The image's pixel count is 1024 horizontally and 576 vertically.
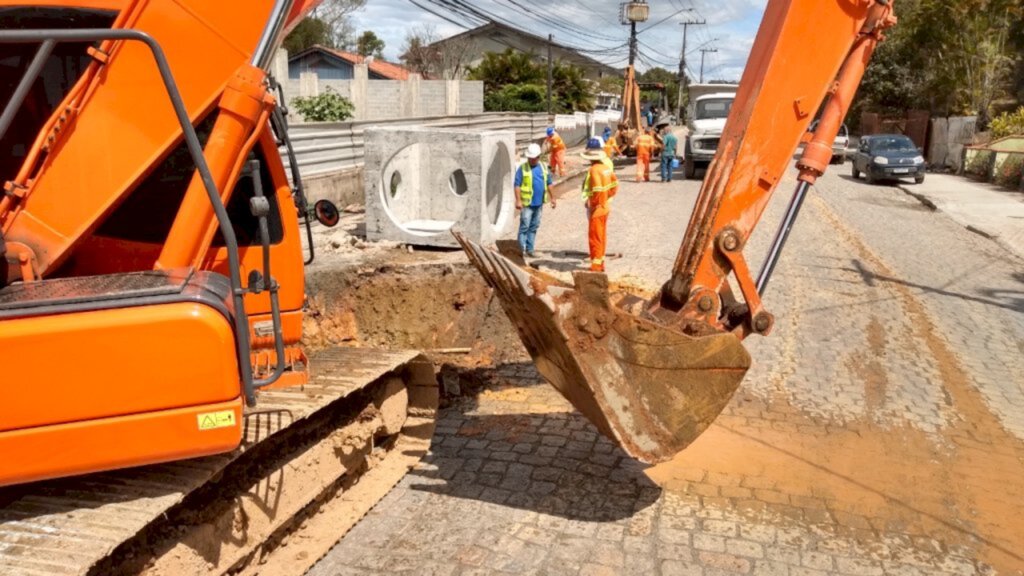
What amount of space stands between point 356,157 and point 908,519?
13.0 m

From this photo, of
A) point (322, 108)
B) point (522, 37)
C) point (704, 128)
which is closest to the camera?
point (322, 108)

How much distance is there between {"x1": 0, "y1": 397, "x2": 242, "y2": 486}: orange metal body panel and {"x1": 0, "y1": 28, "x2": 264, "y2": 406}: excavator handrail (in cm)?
23

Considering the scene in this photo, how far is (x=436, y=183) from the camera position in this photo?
13469 millimetres

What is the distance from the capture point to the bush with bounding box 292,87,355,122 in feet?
68.6

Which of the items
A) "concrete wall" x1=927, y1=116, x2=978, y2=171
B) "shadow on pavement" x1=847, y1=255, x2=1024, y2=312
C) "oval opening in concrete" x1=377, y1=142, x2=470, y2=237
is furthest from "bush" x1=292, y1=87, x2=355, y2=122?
"concrete wall" x1=927, y1=116, x2=978, y2=171

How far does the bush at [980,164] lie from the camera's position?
1047 inches

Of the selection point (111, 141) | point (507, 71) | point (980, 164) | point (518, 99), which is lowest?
point (980, 164)

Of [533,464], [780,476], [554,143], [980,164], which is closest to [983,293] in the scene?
[780,476]

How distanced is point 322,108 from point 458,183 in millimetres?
8588

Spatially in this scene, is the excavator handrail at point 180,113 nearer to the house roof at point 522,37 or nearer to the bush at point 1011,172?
the bush at point 1011,172

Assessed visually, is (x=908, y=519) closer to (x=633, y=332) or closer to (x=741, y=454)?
(x=741, y=454)

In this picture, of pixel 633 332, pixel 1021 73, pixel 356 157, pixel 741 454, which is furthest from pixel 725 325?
pixel 1021 73

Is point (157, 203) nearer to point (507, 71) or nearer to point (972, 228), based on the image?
point (972, 228)

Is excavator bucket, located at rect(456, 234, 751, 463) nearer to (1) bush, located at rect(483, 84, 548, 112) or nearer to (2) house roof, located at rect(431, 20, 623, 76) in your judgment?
(1) bush, located at rect(483, 84, 548, 112)
